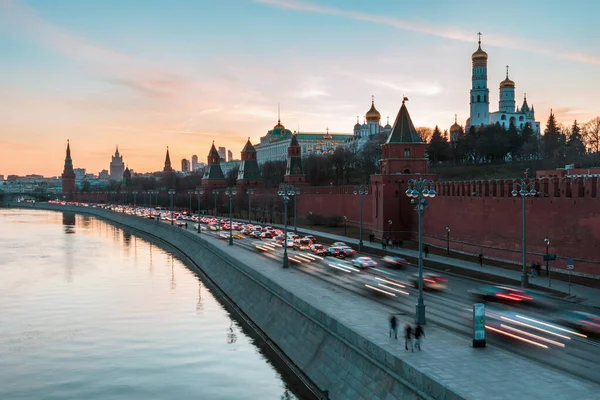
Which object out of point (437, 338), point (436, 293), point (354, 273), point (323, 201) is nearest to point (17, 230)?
point (323, 201)

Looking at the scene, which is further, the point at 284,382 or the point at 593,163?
the point at 593,163

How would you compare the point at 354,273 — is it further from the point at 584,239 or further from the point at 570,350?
the point at 570,350

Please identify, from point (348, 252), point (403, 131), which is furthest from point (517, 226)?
point (403, 131)

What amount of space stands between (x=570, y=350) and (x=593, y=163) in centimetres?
6640

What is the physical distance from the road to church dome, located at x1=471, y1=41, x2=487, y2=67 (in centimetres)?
9379

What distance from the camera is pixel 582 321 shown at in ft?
74.4

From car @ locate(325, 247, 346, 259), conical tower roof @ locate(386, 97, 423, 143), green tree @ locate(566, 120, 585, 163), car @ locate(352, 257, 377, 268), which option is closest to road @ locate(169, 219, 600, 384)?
car @ locate(352, 257, 377, 268)

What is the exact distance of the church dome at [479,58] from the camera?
404ft

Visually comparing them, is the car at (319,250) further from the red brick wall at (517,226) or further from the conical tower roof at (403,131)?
the conical tower roof at (403,131)

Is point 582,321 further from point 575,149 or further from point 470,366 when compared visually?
point 575,149

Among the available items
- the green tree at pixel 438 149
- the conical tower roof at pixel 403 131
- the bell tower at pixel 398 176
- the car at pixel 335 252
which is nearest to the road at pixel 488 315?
the car at pixel 335 252

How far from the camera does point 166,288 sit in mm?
42062

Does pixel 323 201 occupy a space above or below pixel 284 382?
above

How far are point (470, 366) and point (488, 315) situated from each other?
8.48 m
